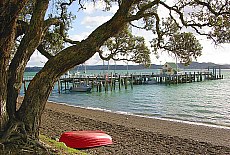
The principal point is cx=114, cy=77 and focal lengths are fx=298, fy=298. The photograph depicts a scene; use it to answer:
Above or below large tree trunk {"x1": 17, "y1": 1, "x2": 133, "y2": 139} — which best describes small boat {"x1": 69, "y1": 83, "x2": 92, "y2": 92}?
below

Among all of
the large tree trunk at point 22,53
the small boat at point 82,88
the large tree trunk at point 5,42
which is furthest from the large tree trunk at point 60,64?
the small boat at point 82,88

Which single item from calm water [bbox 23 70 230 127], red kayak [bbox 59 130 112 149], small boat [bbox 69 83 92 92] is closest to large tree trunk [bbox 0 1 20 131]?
red kayak [bbox 59 130 112 149]

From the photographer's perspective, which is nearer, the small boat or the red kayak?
the red kayak

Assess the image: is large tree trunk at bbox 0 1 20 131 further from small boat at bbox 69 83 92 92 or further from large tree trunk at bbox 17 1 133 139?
small boat at bbox 69 83 92 92

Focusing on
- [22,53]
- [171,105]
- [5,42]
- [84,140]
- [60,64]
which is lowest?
[171,105]

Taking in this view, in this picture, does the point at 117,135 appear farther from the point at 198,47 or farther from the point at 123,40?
the point at 123,40

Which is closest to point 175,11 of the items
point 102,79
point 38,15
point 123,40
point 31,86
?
point 38,15

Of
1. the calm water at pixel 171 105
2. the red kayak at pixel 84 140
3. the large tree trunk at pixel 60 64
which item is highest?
the large tree trunk at pixel 60 64

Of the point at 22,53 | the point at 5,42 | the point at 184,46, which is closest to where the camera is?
the point at 5,42

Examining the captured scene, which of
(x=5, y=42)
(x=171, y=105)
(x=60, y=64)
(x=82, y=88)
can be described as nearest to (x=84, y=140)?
(x=60, y=64)

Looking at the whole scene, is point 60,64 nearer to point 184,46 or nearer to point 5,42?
point 5,42

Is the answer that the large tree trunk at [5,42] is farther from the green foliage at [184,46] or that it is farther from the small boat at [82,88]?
the small boat at [82,88]

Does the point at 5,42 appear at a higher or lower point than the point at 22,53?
higher

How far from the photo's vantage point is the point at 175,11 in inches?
292
